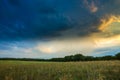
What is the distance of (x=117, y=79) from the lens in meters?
14.3

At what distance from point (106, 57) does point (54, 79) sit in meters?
65.2

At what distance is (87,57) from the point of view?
82.0 metres

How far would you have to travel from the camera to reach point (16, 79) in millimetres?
14656

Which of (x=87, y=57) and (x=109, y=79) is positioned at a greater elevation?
(x=87, y=57)

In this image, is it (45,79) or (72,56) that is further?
(72,56)

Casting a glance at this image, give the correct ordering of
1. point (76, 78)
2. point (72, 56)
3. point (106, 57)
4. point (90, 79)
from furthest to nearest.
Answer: point (72, 56) < point (106, 57) < point (76, 78) < point (90, 79)

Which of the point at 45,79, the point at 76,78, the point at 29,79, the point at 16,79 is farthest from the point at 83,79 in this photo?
the point at 16,79

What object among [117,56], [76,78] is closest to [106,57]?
[117,56]

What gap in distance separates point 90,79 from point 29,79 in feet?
14.5

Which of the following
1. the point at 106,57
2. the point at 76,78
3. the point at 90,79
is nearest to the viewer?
→ the point at 90,79

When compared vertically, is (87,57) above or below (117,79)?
above

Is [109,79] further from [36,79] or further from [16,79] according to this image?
[16,79]

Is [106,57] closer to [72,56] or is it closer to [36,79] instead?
[72,56]

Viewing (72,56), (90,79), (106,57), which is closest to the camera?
(90,79)
